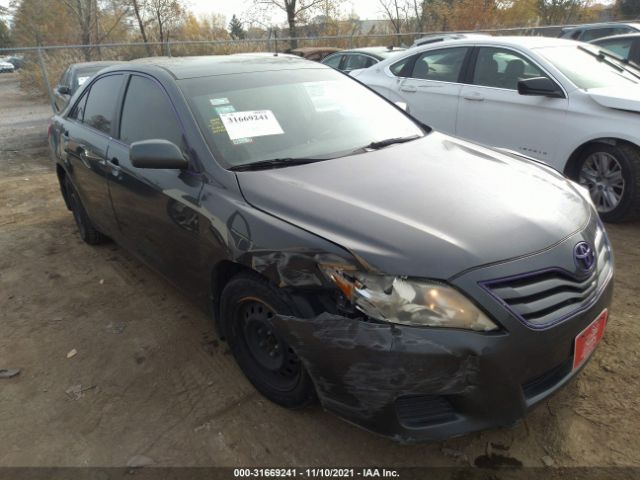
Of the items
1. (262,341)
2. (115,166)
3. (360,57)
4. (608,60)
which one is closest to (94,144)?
(115,166)

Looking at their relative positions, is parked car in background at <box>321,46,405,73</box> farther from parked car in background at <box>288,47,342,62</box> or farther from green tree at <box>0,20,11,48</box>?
green tree at <box>0,20,11,48</box>

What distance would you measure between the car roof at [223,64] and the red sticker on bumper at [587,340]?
2.40 m

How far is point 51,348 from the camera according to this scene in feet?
10.0

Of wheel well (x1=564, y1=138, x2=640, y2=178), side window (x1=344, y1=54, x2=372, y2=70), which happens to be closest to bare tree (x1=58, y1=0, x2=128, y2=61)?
side window (x1=344, y1=54, x2=372, y2=70)

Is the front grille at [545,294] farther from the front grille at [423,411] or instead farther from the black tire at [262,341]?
the black tire at [262,341]

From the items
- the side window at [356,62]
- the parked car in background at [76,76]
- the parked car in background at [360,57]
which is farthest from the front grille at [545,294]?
the parked car in background at [76,76]

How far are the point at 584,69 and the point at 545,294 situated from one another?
390cm

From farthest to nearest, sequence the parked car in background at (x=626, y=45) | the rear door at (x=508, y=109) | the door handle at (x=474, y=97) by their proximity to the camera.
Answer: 1. the parked car in background at (x=626, y=45)
2. the door handle at (x=474, y=97)
3. the rear door at (x=508, y=109)

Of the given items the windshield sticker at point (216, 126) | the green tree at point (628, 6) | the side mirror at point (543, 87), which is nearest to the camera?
the windshield sticker at point (216, 126)

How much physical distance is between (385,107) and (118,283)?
2498 mm

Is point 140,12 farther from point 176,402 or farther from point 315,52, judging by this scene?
point 176,402

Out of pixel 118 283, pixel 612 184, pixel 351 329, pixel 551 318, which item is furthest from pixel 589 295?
pixel 118 283

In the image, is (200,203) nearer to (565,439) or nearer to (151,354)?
(151,354)

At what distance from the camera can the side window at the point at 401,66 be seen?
609 cm
